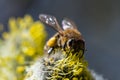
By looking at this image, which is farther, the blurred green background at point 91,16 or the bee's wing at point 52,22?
the blurred green background at point 91,16

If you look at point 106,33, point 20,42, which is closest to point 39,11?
point 106,33

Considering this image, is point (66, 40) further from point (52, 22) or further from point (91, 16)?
point (91, 16)

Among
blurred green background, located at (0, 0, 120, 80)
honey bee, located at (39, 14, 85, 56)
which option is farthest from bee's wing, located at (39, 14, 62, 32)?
blurred green background, located at (0, 0, 120, 80)

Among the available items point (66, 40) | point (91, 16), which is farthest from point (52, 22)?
point (91, 16)

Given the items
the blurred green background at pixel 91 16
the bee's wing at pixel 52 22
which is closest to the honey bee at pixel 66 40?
the bee's wing at pixel 52 22

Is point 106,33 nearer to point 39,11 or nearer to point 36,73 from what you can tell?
point 39,11

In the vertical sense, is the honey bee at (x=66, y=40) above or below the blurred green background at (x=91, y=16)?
below

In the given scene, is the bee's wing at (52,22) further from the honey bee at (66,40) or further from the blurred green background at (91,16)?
the blurred green background at (91,16)

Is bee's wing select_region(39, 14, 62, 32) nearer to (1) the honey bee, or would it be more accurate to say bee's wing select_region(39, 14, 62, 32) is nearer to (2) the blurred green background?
(1) the honey bee
